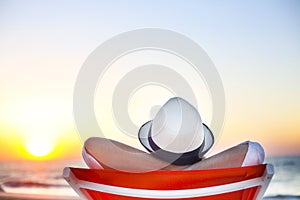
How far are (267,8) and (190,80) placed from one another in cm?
217

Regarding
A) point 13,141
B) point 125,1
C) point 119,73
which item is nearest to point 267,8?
point 125,1

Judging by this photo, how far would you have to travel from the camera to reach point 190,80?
3398 mm

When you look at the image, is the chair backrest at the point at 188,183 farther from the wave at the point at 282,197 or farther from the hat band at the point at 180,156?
the wave at the point at 282,197

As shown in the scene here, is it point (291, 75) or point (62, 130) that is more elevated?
point (291, 75)

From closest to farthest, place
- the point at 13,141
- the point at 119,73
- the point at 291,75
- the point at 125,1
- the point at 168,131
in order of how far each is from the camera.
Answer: the point at 168,131, the point at 119,73, the point at 125,1, the point at 291,75, the point at 13,141

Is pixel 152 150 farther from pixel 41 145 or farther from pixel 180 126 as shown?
pixel 41 145

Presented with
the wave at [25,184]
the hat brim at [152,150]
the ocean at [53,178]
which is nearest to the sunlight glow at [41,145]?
the ocean at [53,178]

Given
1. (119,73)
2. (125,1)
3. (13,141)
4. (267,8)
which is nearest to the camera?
(119,73)

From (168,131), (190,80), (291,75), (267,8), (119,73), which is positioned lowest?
(168,131)

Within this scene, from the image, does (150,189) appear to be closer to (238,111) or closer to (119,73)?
(119,73)

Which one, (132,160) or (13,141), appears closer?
(132,160)

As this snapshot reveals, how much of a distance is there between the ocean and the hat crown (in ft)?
16.1

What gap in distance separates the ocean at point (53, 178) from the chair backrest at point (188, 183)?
494cm

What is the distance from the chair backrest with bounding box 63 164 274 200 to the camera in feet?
3.60
